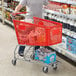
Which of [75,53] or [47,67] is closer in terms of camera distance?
[47,67]

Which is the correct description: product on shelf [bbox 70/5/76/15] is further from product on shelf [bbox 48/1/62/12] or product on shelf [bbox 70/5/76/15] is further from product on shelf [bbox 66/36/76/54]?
product on shelf [bbox 66/36/76/54]

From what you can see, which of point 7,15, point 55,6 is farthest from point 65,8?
point 7,15

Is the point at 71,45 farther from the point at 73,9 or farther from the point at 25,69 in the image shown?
the point at 25,69

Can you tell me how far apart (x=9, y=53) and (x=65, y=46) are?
1219mm

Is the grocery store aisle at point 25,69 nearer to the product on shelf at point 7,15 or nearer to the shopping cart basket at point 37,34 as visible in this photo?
the shopping cart basket at point 37,34

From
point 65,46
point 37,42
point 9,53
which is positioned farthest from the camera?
point 9,53

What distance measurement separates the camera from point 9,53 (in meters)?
4.19

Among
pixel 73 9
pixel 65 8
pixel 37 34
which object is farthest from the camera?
pixel 65 8

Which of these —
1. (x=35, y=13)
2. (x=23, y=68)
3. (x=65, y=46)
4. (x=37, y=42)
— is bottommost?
(x=23, y=68)

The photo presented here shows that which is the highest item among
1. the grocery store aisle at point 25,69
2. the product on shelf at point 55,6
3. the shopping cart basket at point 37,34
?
the product on shelf at point 55,6

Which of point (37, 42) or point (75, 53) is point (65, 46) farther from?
point (37, 42)

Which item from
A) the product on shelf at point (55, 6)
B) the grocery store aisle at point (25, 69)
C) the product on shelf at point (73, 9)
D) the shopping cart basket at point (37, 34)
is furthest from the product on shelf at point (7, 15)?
the shopping cart basket at point (37, 34)

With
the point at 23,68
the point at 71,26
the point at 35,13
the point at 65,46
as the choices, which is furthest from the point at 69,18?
the point at 23,68

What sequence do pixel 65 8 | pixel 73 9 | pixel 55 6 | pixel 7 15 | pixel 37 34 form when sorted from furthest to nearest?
pixel 7 15, pixel 55 6, pixel 65 8, pixel 73 9, pixel 37 34
